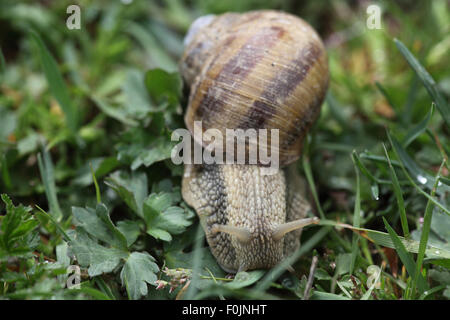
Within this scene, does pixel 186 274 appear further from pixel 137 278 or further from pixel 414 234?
pixel 414 234

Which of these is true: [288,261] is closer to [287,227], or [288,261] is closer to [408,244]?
[287,227]

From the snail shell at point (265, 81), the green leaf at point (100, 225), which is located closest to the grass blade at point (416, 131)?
the snail shell at point (265, 81)

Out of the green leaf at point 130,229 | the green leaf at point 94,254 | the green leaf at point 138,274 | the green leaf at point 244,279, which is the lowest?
the green leaf at point 244,279

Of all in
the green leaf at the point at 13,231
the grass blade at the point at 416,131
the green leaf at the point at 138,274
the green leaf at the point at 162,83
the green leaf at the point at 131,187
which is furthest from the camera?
the green leaf at the point at 162,83

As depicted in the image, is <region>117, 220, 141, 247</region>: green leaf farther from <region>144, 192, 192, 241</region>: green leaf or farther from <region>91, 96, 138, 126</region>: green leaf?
<region>91, 96, 138, 126</region>: green leaf

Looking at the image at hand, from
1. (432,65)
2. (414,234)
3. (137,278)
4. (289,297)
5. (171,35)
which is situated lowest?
(289,297)

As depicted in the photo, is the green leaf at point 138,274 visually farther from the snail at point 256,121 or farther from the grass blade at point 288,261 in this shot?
the grass blade at point 288,261
